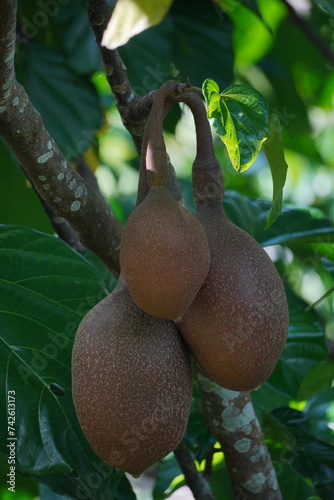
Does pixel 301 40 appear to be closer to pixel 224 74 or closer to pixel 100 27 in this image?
pixel 224 74

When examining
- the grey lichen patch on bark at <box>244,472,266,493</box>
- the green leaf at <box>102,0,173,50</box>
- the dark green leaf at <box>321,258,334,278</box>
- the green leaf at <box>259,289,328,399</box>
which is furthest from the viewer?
the dark green leaf at <box>321,258,334,278</box>

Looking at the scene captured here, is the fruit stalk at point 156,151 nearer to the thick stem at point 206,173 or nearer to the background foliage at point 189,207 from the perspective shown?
the thick stem at point 206,173

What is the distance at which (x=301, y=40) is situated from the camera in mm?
1609

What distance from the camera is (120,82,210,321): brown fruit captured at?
540mm

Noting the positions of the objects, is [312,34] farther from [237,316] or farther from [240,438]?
[237,316]

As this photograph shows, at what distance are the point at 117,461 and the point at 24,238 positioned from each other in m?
0.34

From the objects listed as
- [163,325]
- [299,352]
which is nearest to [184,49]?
[299,352]

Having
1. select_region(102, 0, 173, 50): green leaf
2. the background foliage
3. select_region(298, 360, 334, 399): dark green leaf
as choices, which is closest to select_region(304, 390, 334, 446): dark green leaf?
the background foliage

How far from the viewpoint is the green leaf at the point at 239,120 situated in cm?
57

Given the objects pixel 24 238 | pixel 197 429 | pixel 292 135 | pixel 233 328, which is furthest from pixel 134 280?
pixel 292 135

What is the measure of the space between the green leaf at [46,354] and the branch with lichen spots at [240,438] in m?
0.14

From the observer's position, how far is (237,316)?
573mm

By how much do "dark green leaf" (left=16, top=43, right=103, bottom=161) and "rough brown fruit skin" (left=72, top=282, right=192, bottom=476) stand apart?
660 mm

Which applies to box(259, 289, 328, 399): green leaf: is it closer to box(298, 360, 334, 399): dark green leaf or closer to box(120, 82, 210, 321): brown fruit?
box(298, 360, 334, 399): dark green leaf
